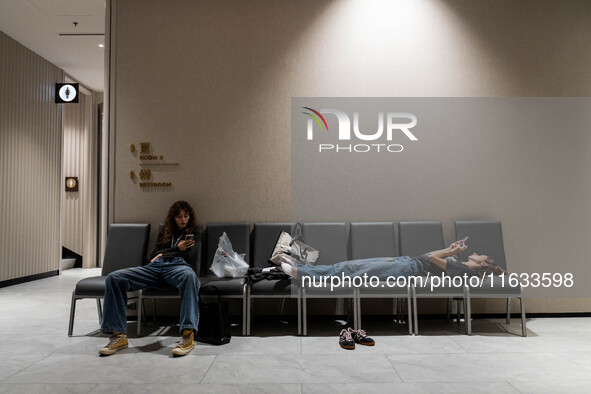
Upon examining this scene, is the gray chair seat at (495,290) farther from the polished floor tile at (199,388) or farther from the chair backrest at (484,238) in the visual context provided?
Result: the polished floor tile at (199,388)

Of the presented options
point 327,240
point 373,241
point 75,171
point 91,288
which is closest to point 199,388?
point 91,288

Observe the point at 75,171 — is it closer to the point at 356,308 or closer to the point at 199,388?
the point at 356,308

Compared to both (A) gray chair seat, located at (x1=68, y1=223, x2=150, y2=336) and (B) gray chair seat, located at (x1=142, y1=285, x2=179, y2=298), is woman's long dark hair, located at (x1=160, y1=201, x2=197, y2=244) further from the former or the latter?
(B) gray chair seat, located at (x1=142, y1=285, x2=179, y2=298)

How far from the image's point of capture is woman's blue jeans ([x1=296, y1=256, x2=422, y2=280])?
12.2 ft

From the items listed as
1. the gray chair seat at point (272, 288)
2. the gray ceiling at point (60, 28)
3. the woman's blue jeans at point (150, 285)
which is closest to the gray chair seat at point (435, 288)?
the gray chair seat at point (272, 288)

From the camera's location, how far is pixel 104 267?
4035 mm

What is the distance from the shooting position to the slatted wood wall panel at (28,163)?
20.3ft

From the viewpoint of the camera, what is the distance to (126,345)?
329 centimetres

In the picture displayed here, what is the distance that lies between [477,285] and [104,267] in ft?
10.8

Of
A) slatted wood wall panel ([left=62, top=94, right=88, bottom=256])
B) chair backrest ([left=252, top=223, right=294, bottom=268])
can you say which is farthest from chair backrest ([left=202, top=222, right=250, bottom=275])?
slatted wood wall panel ([left=62, top=94, right=88, bottom=256])

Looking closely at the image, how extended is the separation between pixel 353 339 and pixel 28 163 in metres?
5.81

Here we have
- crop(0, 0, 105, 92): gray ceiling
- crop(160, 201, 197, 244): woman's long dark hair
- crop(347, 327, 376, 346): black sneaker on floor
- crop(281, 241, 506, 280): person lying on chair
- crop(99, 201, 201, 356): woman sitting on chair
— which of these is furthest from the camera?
crop(0, 0, 105, 92): gray ceiling

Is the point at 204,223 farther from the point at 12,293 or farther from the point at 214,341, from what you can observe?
the point at 12,293

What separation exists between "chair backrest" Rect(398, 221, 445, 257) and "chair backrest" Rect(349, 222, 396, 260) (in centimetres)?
10
